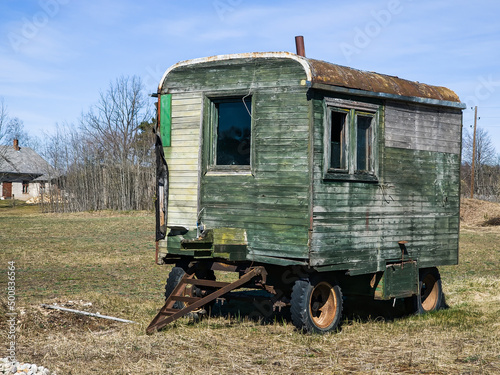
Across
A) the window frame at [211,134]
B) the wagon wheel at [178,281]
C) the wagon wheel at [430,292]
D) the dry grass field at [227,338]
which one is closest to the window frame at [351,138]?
the window frame at [211,134]

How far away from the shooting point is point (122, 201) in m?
45.0

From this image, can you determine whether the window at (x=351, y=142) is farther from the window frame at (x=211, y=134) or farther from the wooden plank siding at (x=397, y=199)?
the window frame at (x=211, y=134)

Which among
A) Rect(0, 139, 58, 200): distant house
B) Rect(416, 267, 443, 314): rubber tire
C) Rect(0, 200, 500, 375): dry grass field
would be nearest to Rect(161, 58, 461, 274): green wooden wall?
Rect(416, 267, 443, 314): rubber tire

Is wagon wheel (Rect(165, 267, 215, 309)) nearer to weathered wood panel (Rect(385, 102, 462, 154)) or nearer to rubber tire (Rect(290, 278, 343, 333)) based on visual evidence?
rubber tire (Rect(290, 278, 343, 333))

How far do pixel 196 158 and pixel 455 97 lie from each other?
17.1 ft

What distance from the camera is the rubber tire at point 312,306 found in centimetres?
893

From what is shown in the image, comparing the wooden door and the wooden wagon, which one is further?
the wooden door

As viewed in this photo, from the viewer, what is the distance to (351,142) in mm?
9781

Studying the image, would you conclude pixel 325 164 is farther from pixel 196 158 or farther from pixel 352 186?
pixel 196 158

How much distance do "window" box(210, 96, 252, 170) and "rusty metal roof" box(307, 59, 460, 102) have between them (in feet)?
3.91

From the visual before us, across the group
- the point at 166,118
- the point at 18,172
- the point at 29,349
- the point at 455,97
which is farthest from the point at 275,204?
the point at 18,172

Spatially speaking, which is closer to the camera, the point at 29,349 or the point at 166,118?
the point at 29,349

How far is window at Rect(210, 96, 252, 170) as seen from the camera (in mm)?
9750

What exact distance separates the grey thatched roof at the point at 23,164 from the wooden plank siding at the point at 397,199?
65.9 m
